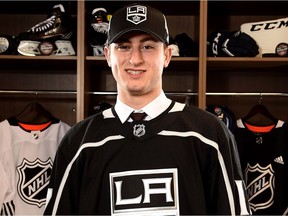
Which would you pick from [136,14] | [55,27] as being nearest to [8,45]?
[55,27]

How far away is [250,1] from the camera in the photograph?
6.43 feet

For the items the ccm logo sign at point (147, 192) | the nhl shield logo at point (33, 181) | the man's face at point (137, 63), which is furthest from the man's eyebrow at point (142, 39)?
the nhl shield logo at point (33, 181)

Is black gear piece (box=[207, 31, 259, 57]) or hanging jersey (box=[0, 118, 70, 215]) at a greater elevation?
black gear piece (box=[207, 31, 259, 57])

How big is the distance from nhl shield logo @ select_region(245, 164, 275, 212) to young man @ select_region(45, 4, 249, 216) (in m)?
0.88

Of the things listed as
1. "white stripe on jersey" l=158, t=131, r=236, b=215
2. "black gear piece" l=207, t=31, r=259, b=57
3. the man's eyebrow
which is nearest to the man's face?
the man's eyebrow

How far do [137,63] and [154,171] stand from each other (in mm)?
Answer: 255

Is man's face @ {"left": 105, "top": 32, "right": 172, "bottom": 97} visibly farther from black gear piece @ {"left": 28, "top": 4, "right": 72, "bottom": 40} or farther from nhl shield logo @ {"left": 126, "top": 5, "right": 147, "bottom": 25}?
black gear piece @ {"left": 28, "top": 4, "right": 72, "bottom": 40}

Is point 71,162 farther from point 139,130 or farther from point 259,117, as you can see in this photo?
point 259,117

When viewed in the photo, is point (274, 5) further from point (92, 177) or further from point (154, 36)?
point (92, 177)

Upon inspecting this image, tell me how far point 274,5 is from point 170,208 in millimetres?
1443

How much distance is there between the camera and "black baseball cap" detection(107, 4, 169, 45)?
99cm

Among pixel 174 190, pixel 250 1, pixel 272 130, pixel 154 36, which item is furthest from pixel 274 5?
pixel 174 190

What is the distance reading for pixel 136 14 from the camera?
1025 mm

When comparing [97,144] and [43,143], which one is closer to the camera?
[97,144]
